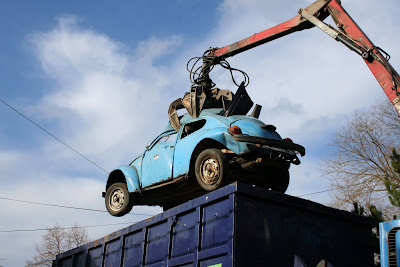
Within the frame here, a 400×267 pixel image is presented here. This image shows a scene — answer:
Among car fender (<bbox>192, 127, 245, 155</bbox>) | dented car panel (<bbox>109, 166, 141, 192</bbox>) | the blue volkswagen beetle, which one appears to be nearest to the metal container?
the blue volkswagen beetle

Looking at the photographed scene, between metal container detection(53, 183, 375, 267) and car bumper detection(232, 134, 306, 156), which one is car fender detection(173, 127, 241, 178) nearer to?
car bumper detection(232, 134, 306, 156)

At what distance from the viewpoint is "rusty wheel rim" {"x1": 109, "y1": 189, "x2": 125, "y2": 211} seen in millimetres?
8455

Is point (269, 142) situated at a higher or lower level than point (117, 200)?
higher

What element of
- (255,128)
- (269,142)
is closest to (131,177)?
(255,128)

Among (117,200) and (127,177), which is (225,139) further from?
(117,200)

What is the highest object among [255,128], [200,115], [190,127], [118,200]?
[200,115]

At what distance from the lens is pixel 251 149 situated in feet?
22.0

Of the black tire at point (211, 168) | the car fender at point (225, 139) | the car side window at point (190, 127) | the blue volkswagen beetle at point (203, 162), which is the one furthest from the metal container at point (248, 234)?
the car side window at point (190, 127)

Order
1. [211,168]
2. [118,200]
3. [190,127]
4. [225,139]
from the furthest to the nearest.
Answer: [118,200]
[190,127]
[225,139]
[211,168]

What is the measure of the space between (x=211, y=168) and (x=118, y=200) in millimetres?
2598

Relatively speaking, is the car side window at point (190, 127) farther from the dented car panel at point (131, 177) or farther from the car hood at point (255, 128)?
the dented car panel at point (131, 177)

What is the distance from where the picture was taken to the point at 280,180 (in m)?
7.46

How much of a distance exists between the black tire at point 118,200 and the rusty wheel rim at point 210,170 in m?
2.13

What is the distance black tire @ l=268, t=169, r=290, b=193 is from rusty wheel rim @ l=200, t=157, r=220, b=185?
1.20 meters
